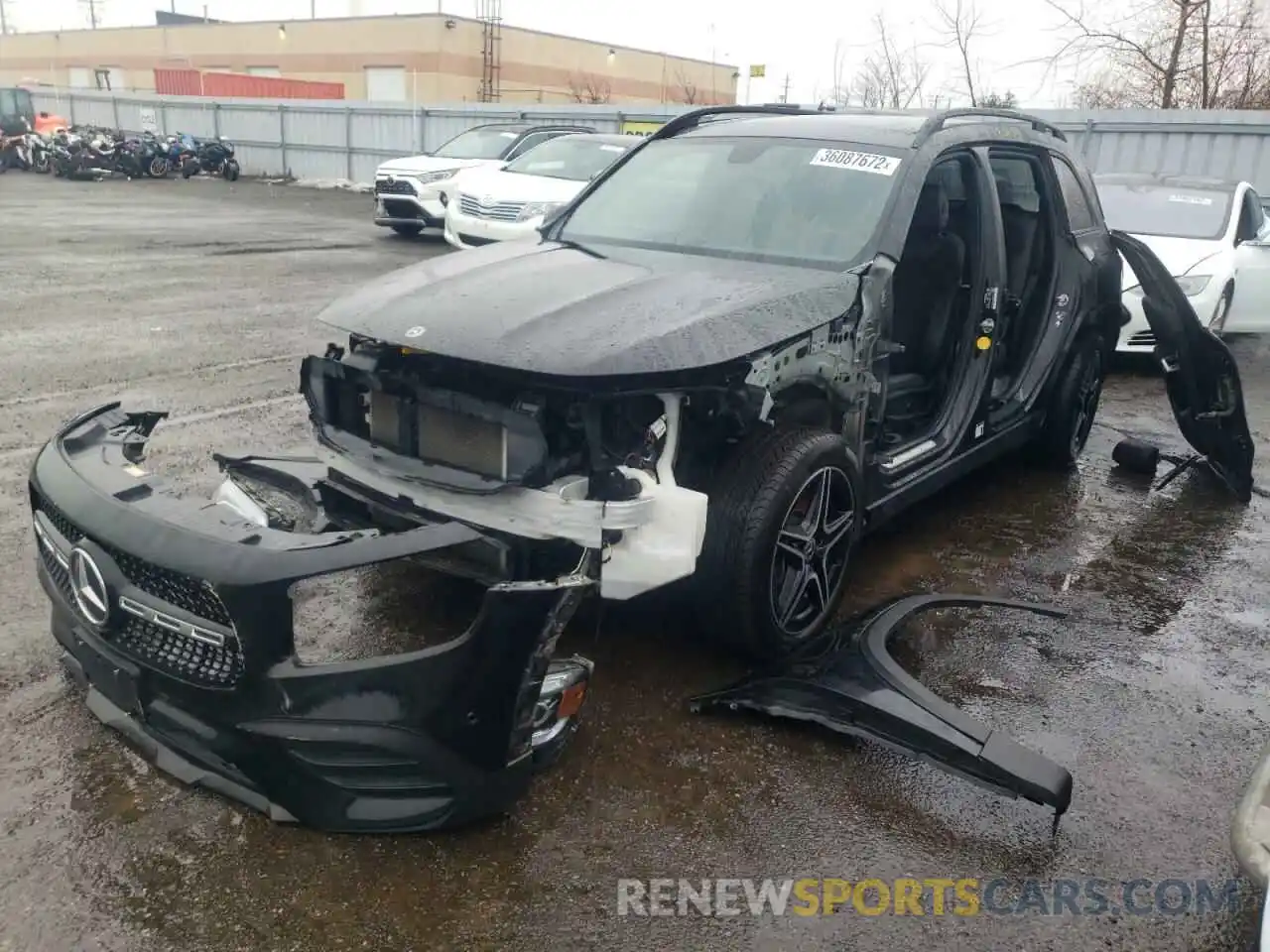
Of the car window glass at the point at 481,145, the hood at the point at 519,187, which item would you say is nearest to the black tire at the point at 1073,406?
the hood at the point at 519,187

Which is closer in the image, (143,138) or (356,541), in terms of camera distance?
(356,541)

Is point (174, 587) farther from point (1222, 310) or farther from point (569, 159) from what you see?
point (569, 159)

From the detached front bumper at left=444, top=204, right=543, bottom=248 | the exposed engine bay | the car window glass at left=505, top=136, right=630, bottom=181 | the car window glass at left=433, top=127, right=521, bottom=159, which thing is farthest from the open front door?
the car window glass at left=433, top=127, right=521, bottom=159

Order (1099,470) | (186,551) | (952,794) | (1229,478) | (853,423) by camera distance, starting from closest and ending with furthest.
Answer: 1. (186,551)
2. (952,794)
3. (853,423)
4. (1229,478)
5. (1099,470)

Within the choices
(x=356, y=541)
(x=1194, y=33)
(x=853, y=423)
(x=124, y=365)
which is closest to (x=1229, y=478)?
(x=853, y=423)

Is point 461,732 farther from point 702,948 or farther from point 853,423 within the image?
point 853,423

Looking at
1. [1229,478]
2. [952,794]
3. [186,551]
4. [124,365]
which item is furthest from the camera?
[124,365]

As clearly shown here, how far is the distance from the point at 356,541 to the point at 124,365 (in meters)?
5.65

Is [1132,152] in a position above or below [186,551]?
above

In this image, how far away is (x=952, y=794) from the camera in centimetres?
288

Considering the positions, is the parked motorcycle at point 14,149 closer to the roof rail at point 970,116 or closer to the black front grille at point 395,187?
the black front grille at point 395,187

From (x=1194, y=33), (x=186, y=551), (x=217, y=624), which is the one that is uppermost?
(x=1194, y=33)

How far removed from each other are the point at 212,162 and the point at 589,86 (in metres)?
27.8

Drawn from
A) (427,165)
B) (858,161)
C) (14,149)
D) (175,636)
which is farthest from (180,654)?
(14,149)
